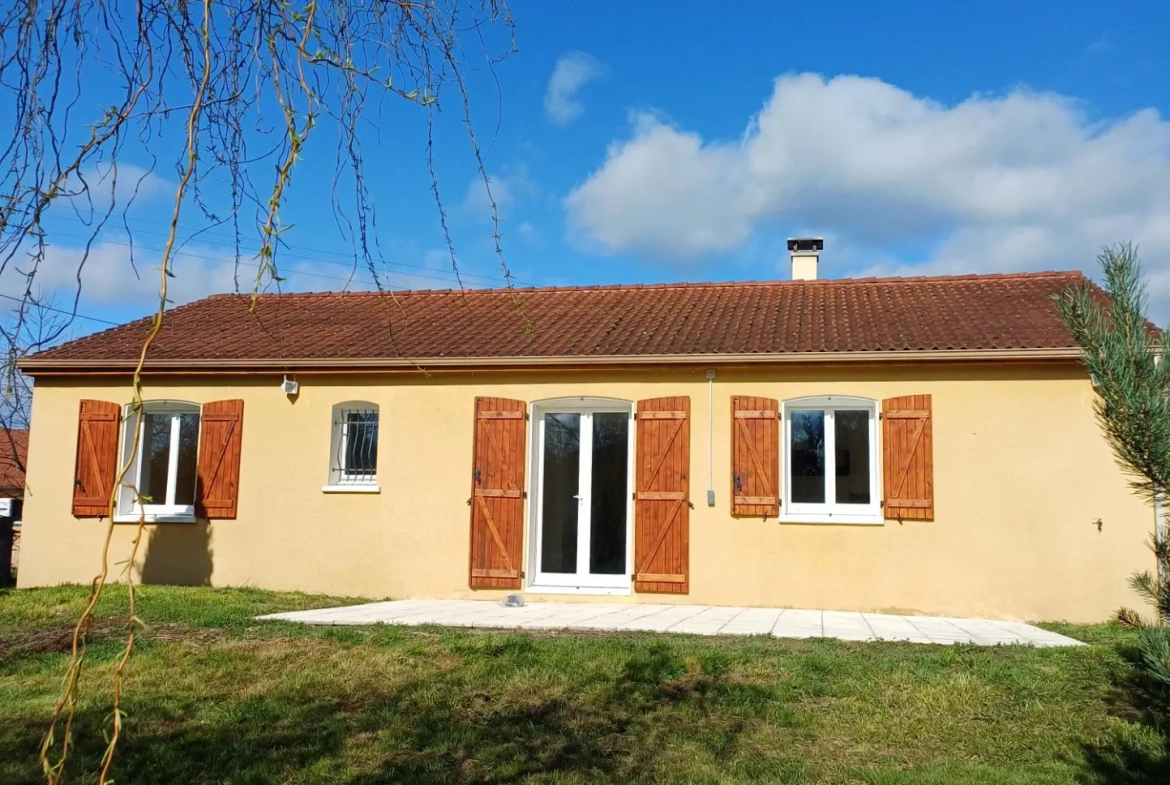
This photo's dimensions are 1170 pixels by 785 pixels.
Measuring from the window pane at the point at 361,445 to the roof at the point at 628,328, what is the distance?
0.77 meters

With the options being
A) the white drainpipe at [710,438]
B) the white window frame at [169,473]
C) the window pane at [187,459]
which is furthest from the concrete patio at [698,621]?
the window pane at [187,459]

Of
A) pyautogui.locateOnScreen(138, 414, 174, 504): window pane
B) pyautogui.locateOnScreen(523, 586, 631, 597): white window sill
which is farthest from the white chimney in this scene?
pyautogui.locateOnScreen(138, 414, 174, 504): window pane

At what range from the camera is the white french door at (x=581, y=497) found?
35.4 ft

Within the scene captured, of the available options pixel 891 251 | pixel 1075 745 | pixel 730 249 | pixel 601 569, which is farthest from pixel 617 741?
pixel 601 569

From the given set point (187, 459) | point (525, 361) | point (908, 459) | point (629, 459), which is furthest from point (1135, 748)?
point (187, 459)

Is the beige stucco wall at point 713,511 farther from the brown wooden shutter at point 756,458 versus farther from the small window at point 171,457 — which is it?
the small window at point 171,457

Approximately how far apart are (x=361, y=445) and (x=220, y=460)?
5.49ft

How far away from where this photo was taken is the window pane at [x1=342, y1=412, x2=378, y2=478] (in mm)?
11383

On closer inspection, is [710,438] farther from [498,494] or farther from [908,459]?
[498,494]

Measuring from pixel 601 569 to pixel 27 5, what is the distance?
30.8ft

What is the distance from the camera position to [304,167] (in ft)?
6.80

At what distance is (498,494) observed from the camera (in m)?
10.7

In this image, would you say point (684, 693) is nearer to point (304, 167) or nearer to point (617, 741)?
point (617, 741)

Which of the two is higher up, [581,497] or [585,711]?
[581,497]
